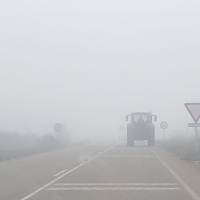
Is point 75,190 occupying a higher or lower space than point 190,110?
lower

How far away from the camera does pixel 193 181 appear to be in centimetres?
1582

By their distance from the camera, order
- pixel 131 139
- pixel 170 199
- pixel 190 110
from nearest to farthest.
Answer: pixel 170 199, pixel 190 110, pixel 131 139

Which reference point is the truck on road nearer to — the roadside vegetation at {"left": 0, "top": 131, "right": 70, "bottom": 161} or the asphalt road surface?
the roadside vegetation at {"left": 0, "top": 131, "right": 70, "bottom": 161}

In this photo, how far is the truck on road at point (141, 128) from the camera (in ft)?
157

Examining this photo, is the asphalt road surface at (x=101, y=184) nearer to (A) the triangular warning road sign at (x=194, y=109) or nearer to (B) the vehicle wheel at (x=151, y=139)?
(A) the triangular warning road sign at (x=194, y=109)

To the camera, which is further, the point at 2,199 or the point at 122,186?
the point at 122,186

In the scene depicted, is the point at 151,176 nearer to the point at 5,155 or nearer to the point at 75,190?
the point at 75,190

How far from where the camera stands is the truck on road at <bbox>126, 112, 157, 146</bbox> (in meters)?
47.9

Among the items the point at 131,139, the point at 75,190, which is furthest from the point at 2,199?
the point at 131,139

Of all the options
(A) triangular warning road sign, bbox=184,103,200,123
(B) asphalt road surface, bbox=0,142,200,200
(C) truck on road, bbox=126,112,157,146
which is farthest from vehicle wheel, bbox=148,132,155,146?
(B) asphalt road surface, bbox=0,142,200,200

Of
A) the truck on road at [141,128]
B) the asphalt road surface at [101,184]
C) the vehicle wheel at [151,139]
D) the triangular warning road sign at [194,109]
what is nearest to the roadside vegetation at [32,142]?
the truck on road at [141,128]

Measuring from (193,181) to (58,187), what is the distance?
15.4 ft

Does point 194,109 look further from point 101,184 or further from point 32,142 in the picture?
point 32,142

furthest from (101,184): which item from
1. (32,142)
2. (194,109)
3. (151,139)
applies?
(32,142)
